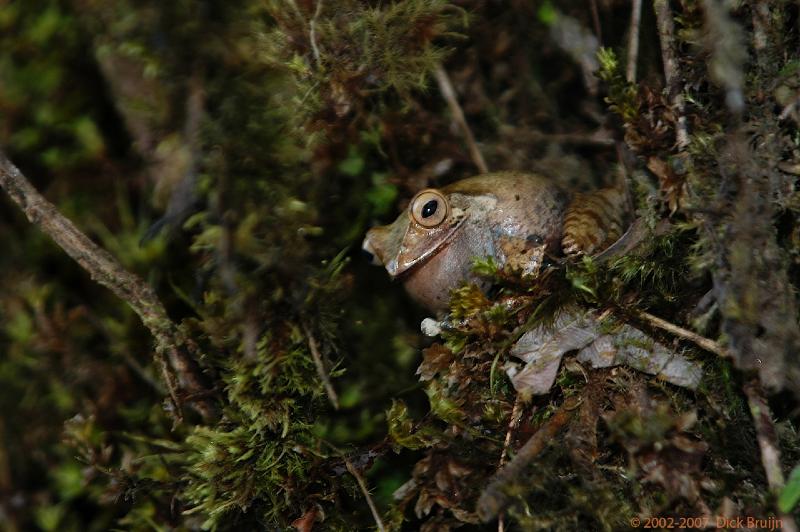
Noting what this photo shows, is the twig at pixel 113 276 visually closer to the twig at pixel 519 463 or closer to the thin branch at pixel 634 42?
the twig at pixel 519 463

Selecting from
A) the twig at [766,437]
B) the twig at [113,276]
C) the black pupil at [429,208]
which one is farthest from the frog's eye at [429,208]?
the twig at [766,437]

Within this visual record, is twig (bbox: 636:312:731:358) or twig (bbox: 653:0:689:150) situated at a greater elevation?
twig (bbox: 653:0:689:150)

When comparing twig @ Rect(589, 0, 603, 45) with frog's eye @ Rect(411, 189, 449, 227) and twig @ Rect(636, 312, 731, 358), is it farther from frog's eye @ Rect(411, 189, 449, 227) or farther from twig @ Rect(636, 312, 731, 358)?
twig @ Rect(636, 312, 731, 358)

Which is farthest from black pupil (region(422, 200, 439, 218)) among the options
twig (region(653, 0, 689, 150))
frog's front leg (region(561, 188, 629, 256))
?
twig (region(653, 0, 689, 150))

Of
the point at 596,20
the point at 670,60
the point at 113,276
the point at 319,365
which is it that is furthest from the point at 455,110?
the point at 113,276

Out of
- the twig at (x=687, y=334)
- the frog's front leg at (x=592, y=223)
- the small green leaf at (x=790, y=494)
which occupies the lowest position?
the small green leaf at (x=790, y=494)

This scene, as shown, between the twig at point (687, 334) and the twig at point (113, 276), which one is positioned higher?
the twig at point (113, 276)
